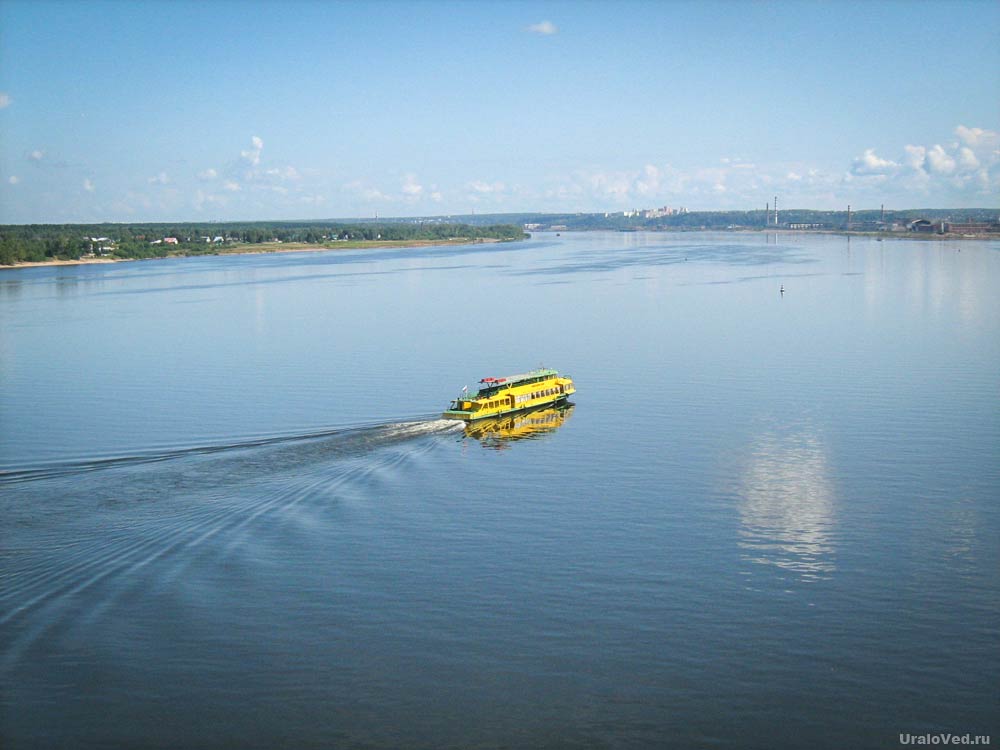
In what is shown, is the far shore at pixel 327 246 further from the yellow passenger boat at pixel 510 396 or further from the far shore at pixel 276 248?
the yellow passenger boat at pixel 510 396

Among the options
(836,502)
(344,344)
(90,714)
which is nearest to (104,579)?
(90,714)

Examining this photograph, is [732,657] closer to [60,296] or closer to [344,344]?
[344,344]

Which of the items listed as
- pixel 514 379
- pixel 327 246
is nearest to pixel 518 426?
pixel 514 379

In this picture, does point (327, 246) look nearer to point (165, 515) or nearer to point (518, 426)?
point (518, 426)

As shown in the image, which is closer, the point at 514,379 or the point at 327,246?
the point at 514,379

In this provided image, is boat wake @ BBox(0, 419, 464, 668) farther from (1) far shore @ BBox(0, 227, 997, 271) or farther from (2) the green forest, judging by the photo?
(1) far shore @ BBox(0, 227, 997, 271)

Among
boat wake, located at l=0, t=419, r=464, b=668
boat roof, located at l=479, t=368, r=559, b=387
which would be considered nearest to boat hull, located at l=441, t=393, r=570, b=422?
boat roof, located at l=479, t=368, r=559, b=387
